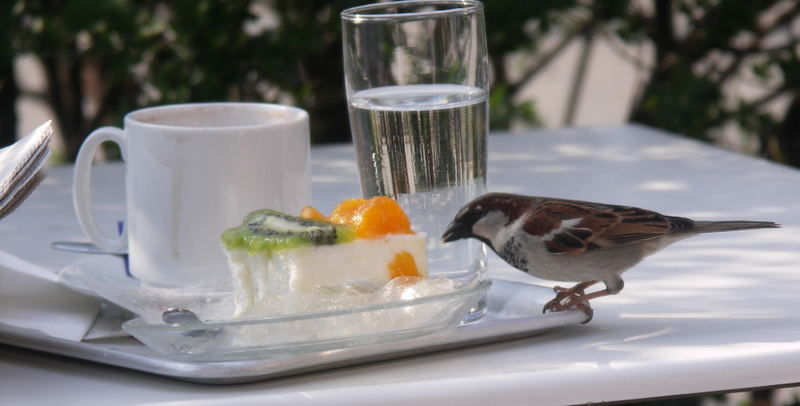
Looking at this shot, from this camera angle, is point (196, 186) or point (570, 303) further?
point (196, 186)

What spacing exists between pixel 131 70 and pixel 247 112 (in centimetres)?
160

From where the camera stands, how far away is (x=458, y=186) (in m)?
1.27

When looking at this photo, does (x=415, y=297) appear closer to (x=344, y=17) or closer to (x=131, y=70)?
(x=344, y=17)

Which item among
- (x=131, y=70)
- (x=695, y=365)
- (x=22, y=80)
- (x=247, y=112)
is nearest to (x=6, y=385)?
(x=247, y=112)

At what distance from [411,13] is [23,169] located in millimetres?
475

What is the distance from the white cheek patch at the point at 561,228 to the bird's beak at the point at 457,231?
0.08 meters

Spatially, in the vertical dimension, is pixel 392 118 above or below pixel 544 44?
above

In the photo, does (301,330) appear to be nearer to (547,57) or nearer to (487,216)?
(487,216)

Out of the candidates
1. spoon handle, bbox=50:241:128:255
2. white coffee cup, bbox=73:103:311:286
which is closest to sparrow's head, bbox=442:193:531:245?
white coffee cup, bbox=73:103:311:286

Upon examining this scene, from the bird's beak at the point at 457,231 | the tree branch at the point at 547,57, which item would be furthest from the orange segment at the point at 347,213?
the tree branch at the point at 547,57

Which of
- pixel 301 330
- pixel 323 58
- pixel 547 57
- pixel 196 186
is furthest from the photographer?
pixel 547 57

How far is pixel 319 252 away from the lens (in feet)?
3.52

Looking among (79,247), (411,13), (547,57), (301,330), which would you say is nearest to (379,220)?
(301,330)

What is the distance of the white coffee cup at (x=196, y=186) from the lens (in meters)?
1.21
